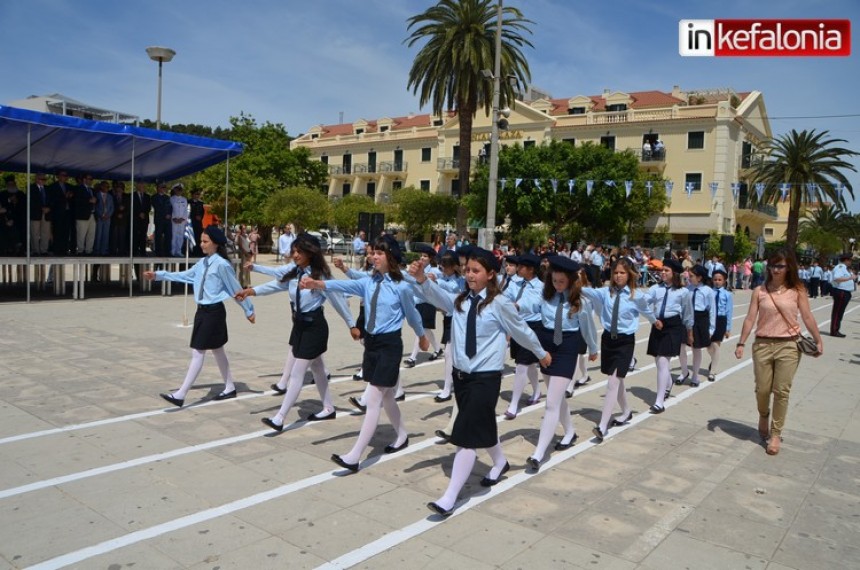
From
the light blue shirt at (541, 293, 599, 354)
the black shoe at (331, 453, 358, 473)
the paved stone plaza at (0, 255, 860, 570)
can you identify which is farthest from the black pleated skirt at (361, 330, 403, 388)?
the light blue shirt at (541, 293, 599, 354)

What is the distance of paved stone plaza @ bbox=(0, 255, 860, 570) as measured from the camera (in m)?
4.02

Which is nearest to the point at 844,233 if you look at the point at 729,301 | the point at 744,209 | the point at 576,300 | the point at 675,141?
the point at 744,209

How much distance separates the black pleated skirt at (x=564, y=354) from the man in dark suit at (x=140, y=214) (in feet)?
49.9

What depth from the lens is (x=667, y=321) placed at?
8078mm

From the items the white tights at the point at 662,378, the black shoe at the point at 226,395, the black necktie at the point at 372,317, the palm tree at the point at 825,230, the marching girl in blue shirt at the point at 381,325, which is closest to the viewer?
the marching girl in blue shirt at the point at 381,325

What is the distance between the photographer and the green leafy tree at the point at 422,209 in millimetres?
44594

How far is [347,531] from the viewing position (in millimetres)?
4254

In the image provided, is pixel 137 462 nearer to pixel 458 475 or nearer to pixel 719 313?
pixel 458 475

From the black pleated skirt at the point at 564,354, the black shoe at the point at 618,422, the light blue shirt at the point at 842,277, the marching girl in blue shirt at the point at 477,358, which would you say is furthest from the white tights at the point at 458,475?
the light blue shirt at the point at 842,277

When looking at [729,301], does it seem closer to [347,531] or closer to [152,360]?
[347,531]

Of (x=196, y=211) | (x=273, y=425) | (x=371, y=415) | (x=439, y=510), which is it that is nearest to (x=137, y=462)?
(x=273, y=425)

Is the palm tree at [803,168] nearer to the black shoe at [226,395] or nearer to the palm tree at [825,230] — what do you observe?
the palm tree at [825,230]

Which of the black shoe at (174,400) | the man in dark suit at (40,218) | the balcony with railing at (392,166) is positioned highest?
the balcony with railing at (392,166)

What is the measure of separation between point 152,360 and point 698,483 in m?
7.18
